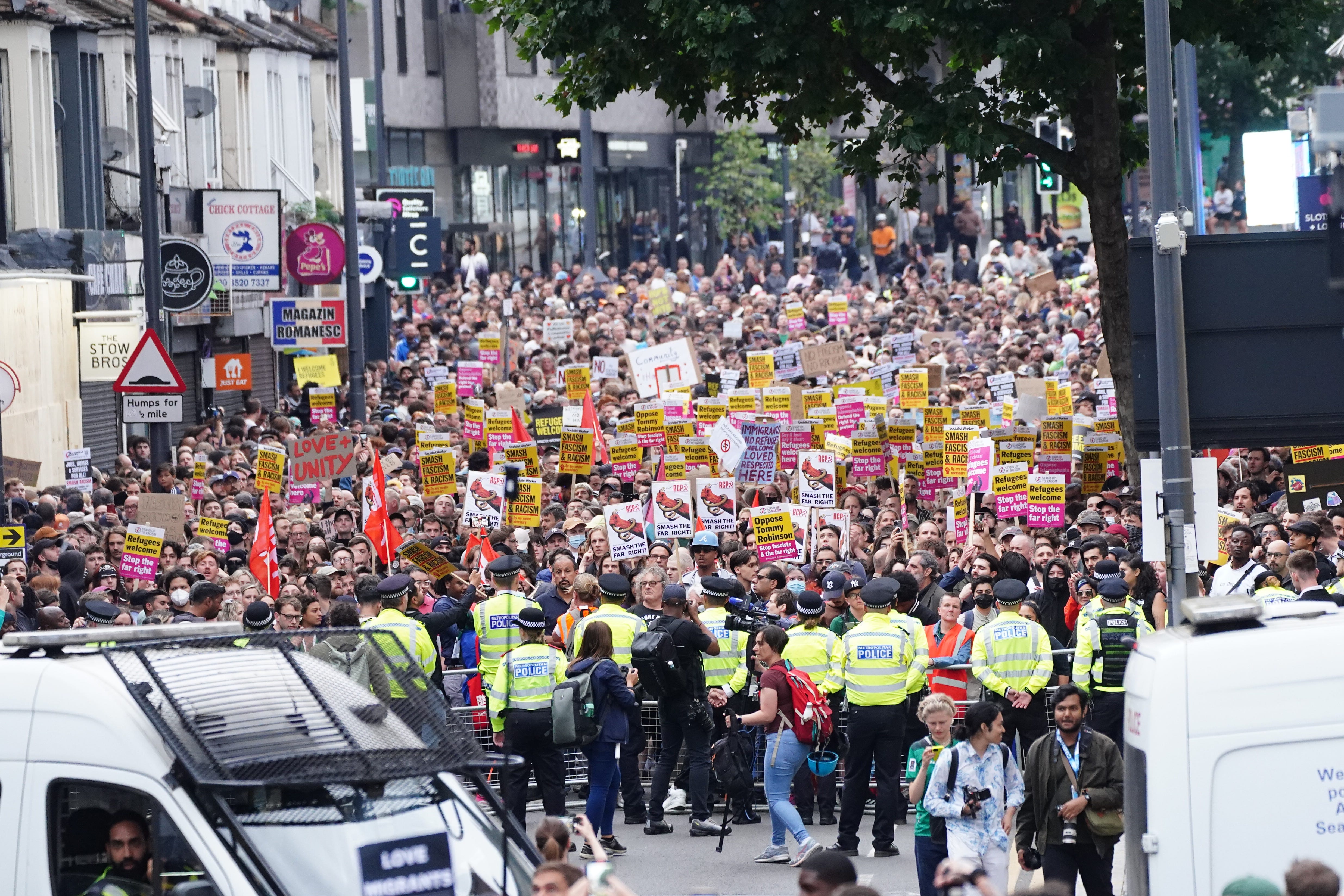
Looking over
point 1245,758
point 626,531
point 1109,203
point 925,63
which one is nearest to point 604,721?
point 626,531

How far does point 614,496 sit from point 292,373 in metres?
23.0

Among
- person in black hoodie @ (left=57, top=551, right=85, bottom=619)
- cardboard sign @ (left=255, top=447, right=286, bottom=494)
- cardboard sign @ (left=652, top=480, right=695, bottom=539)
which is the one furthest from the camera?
cardboard sign @ (left=255, top=447, right=286, bottom=494)

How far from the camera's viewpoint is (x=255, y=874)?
22.7 ft

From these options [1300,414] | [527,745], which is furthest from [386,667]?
[1300,414]

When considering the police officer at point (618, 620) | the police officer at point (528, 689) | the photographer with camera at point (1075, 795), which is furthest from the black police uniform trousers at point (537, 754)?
the photographer with camera at point (1075, 795)

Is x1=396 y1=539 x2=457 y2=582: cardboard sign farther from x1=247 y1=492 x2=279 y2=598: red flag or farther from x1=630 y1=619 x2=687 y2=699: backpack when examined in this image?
x1=630 y1=619 x2=687 y2=699: backpack

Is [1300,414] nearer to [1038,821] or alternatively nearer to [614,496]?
[1038,821]

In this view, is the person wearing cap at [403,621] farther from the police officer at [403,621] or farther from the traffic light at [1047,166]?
the traffic light at [1047,166]

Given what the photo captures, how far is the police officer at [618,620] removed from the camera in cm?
1372

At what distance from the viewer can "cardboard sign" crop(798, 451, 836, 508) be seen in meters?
19.4

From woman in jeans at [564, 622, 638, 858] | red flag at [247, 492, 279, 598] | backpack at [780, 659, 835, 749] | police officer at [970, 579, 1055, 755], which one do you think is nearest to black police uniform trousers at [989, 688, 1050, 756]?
police officer at [970, 579, 1055, 755]

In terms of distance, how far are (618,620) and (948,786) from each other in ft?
13.3

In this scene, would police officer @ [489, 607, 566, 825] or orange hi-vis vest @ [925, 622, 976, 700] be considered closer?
police officer @ [489, 607, 566, 825]

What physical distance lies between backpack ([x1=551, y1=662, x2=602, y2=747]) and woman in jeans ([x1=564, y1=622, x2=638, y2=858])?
0.40 feet
